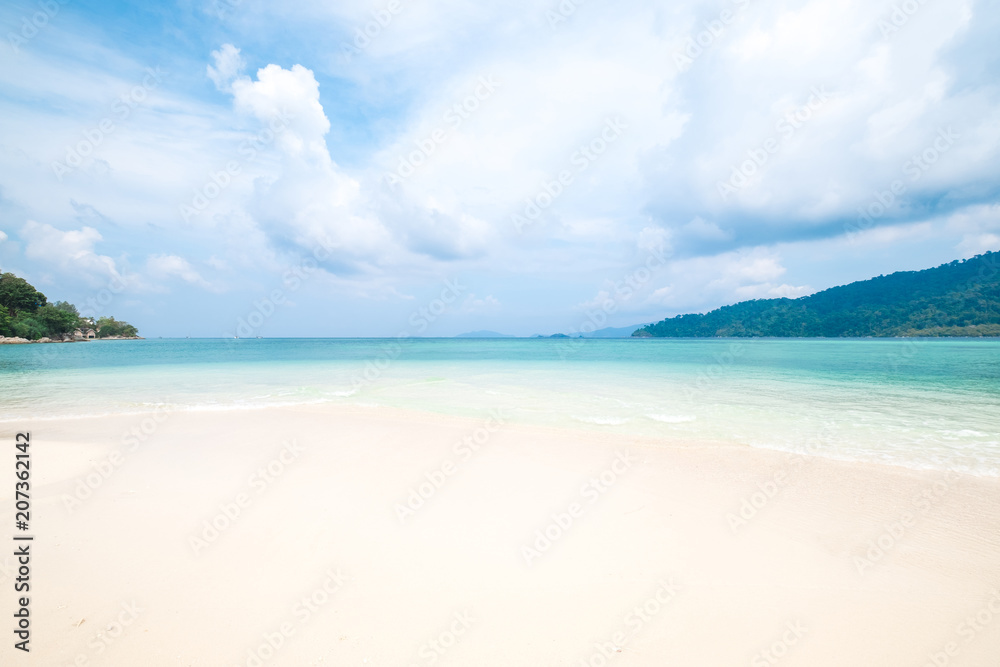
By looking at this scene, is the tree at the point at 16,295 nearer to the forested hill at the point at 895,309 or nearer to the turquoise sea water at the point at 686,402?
the turquoise sea water at the point at 686,402

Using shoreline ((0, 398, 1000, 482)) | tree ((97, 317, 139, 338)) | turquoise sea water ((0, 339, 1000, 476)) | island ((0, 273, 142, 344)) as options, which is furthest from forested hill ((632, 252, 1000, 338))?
tree ((97, 317, 139, 338))

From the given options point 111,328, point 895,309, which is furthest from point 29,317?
point 895,309

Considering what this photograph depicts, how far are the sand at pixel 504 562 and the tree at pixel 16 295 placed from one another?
3953 inches

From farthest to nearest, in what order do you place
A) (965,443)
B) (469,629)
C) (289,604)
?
(965,443), (289,604), (469,629)

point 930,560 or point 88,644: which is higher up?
point 88,644

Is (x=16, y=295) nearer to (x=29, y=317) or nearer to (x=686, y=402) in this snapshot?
(x=29, y=317)

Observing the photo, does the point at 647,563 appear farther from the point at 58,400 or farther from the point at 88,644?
the point at 58,400

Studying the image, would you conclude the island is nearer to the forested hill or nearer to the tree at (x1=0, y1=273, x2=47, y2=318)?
the tree at (x1=0, y1=273, x2=47, y2=318)

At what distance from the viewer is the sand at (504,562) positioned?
9.68ft

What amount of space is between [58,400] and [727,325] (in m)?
174

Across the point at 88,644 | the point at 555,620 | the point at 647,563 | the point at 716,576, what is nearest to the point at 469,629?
the point at 555,620

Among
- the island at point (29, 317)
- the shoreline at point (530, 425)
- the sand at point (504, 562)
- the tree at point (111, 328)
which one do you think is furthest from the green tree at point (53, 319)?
the sand at point (504, 562)

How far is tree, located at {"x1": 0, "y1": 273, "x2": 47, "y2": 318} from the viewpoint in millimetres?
69438

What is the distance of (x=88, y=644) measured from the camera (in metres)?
2.89
